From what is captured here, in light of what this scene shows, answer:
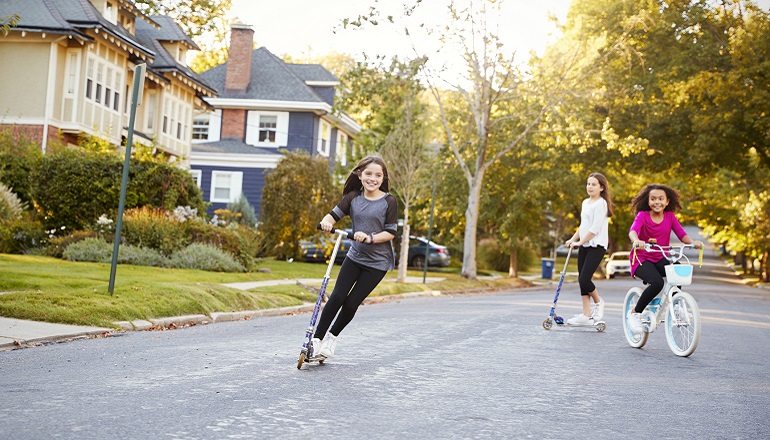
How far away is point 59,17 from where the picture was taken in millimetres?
31344

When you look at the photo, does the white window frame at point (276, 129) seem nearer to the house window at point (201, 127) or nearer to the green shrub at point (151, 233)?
the house window at point (201, 127)

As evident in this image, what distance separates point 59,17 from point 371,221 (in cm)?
2530

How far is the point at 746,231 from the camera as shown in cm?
5431

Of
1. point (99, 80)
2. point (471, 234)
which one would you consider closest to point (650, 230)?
point (471, 234)

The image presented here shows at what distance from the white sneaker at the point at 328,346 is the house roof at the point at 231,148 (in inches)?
1584

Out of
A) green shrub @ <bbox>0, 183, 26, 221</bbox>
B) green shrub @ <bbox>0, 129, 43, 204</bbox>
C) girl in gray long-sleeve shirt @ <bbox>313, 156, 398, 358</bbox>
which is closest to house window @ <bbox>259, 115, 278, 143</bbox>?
green shrub @ <bbox>0, 129, 43, 204</bbox>

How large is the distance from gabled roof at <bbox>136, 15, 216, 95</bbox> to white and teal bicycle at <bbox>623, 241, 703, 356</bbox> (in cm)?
2902

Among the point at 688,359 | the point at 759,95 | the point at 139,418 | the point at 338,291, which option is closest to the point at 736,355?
the point at 688,359

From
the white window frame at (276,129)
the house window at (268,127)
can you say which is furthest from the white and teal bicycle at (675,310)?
the house window at (268,127)

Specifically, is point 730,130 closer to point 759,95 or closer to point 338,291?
point 759,95

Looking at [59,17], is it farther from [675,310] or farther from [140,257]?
[675,310]

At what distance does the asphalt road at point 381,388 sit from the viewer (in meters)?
6.30

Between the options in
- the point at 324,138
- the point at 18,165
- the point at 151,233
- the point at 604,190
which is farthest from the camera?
the point at 324,138

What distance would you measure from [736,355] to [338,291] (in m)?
5.51
